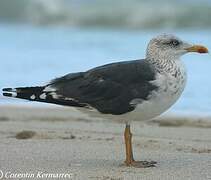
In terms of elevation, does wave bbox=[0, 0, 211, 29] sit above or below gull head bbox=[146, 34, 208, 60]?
above

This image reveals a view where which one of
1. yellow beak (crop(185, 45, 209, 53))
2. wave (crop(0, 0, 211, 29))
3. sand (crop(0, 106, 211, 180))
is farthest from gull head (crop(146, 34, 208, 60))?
wave (crop(0, 0, 211, 29))

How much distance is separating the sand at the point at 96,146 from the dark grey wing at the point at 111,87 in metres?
0.47

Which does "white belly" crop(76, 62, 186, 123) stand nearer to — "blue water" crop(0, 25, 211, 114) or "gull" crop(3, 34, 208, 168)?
"gull" crop(3, 34, 208, 168)

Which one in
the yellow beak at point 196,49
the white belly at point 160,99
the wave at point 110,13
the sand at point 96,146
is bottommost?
the sand at point 96,146

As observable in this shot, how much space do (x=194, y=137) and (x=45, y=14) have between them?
17.7m

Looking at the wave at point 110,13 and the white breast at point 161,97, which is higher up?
the wave at point 110,13

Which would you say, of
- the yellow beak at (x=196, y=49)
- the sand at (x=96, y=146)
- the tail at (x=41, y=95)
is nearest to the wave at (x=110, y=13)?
the sand at (x=96, y=146)

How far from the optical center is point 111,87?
5.38m

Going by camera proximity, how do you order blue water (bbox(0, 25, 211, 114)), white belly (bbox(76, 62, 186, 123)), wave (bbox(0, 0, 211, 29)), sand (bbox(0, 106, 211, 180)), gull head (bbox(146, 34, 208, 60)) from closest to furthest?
sand (bbox(0, 106, 211, 180)) → white belly (bbox(76, 62, 186, 123)) → gull head (bbox(146, 34, 208, 60)) → blue water (bbox(0, 25, 211, 114)) → wave (bbox(0, 0, 211, 29))

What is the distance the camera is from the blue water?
388 inches

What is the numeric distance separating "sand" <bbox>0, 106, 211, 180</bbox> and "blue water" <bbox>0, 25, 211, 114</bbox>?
1.14 meters

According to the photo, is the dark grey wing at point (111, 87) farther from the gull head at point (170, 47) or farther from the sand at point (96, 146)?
the sand at point (96, 146)

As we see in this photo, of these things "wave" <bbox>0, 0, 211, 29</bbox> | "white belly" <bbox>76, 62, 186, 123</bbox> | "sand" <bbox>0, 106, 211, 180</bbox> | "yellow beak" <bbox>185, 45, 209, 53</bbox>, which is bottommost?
"sand" <bbox>0, 106, 211, 180</bbox>

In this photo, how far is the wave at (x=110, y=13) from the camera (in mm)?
21578
